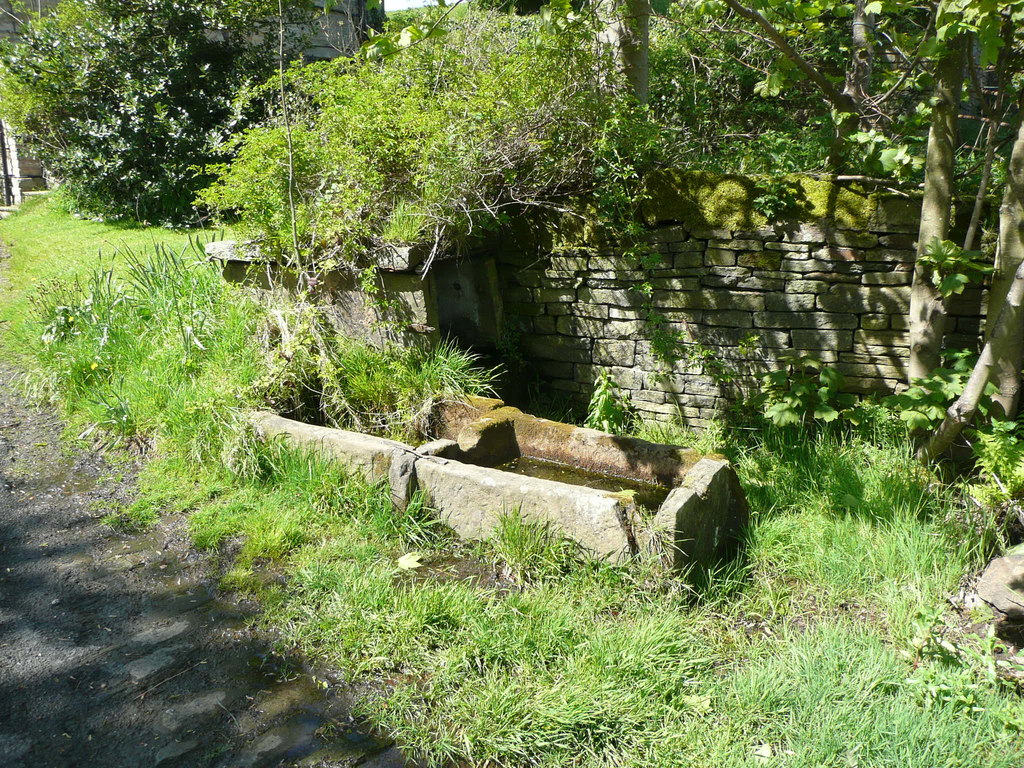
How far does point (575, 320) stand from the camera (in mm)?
5500

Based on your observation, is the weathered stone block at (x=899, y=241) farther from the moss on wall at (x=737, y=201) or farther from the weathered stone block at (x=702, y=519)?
the weathered stone block at (x=702, y=519)

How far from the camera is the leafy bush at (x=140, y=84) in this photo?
930cm

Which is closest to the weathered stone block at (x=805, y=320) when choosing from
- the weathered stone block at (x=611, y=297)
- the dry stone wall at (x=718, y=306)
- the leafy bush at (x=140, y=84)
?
the dry stone wall at (x=718, y=306)

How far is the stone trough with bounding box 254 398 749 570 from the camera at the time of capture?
11.3ft

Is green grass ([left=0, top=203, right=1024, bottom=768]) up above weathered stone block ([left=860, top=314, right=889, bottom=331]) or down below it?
below

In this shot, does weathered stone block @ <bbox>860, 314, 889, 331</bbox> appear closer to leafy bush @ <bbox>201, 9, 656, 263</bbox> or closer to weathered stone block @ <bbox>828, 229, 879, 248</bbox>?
weathered stone block @ <bbox>828, 229, 879, 248</bbox>

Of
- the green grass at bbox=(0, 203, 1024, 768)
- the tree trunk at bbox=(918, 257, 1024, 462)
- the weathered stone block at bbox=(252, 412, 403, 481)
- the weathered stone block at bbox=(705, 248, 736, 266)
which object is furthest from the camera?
the weathered stone block at bbox=(705, 248, 736, 266)

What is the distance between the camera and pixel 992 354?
12.4ft

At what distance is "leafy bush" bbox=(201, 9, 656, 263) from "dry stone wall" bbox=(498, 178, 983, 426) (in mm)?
552

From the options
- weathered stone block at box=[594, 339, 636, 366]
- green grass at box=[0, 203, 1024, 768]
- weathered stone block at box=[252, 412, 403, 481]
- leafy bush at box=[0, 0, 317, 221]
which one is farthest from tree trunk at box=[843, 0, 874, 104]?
leafy bush at box=[0, 0, 317, 221]

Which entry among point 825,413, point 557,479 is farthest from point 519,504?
point 825,413

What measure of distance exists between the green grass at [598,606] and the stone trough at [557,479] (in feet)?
0.33

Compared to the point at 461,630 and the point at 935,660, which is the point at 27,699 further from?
the point at 935,660

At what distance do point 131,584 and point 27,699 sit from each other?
807mm
